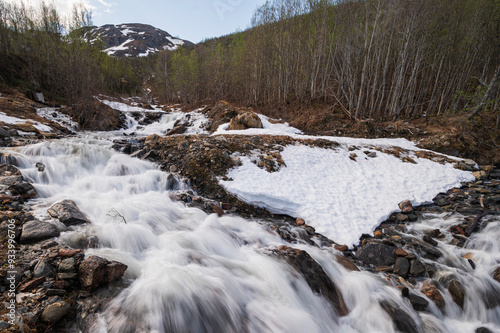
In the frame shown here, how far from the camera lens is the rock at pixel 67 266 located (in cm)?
264

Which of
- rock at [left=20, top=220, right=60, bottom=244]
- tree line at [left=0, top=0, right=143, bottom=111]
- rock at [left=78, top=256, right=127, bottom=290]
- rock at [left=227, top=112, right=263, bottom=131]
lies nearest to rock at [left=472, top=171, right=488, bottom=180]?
rock at [left=227, top=112, right=263, bottom=131]

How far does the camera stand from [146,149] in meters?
8.43

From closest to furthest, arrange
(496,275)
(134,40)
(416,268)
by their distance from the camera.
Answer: (496,275), (416,268), (134,40)

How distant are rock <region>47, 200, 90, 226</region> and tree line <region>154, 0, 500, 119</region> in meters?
15.0

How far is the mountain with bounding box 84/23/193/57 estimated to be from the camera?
326ft

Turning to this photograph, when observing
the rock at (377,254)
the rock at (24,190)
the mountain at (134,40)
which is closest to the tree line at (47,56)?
the rock at (24,190)

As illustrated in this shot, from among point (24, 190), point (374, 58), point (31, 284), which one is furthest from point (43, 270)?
point (374, 58)

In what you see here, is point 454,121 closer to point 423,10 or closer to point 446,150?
point 446,150

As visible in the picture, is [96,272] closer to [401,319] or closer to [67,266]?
[67,266]

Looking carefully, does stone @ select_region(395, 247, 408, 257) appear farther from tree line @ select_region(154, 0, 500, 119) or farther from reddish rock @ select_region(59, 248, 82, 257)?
tree line @ select_region(154, 0, 500, 119)

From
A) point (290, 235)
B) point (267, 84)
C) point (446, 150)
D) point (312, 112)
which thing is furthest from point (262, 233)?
point (267, 84)

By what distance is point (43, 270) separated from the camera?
2.55 meters

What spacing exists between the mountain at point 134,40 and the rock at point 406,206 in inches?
4342

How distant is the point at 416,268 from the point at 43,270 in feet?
21.3
